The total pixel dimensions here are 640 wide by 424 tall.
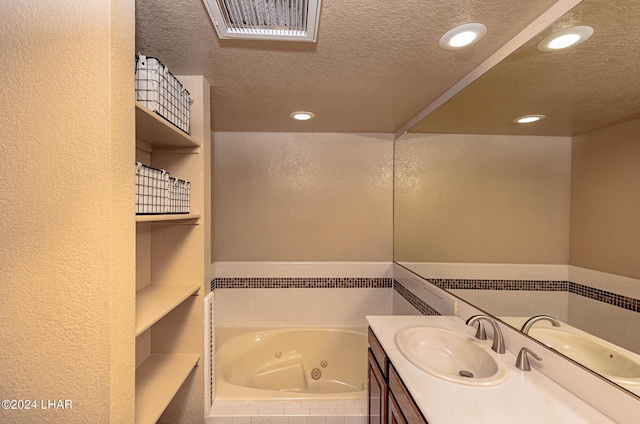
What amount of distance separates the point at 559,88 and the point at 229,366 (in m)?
2.73

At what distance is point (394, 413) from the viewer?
4.38ft

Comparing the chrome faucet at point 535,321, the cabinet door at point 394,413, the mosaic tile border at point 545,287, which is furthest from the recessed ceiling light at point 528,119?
the cabinet door at point 394,413

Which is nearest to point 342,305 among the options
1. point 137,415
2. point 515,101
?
point 137,415

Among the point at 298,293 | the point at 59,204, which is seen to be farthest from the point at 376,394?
the point at 59,204

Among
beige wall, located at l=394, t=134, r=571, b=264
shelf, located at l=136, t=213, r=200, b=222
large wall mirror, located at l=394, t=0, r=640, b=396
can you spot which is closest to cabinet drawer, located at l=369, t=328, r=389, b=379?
large wall mirror, located at l=394, t=0, r=640, b=396

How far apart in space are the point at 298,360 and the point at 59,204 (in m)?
2.35

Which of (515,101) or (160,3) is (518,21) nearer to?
(515,101)

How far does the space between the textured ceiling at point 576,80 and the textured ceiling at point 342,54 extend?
5.3 inches

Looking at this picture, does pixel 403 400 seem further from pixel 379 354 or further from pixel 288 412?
pixel 288 412

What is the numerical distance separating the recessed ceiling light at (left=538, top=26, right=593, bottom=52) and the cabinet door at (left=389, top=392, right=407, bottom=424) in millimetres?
1500

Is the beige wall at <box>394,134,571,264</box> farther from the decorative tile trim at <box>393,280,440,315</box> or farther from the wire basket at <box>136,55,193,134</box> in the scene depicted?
the wire basket at <box>136,55,193,134</box>

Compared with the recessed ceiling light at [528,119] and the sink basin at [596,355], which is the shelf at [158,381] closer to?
the sink basin at [596,355]

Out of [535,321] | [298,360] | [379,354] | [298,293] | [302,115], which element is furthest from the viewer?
[298,293]

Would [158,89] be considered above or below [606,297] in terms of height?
above
